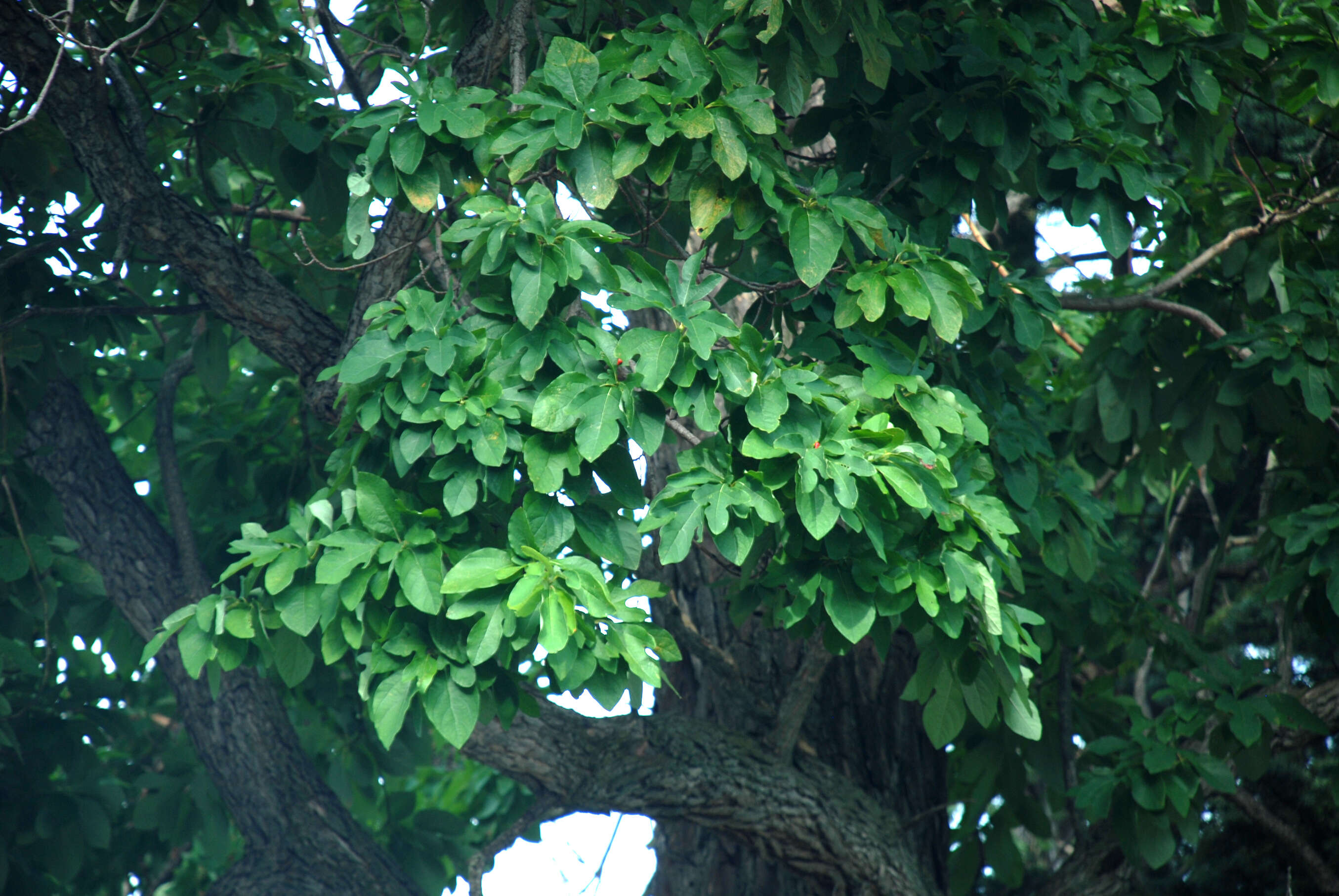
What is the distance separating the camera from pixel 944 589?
2664 millimetres

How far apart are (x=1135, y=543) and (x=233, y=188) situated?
4.86 meters

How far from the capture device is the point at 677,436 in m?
3.27

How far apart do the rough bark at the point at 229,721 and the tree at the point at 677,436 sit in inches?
0.7

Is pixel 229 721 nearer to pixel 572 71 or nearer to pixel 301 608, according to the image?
pixel 301 608

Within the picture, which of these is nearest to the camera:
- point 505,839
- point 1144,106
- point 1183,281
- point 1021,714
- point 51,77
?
point 1021,714

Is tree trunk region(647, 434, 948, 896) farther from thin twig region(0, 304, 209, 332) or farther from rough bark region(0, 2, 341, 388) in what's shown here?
thin twig region(0, 304, 209, 332)

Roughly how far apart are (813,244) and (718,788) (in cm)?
183

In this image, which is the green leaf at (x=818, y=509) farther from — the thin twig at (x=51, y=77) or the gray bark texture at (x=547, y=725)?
the thin twig at (x=51, y=77)

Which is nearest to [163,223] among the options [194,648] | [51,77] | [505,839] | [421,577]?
[51,77]

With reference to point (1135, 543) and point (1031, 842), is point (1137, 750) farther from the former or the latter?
point (1031, 842)

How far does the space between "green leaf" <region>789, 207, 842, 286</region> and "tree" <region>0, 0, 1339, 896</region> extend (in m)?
0.01

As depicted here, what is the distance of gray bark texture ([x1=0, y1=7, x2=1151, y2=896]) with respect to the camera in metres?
3.43

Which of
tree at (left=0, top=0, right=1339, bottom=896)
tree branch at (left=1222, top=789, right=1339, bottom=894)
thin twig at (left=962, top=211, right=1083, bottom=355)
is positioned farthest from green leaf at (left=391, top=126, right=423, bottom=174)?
tree branch at (left=1222, top=789, right=1339, bottom=894)

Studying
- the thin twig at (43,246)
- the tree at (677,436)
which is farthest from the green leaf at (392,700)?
the thin twig at (43,246)
